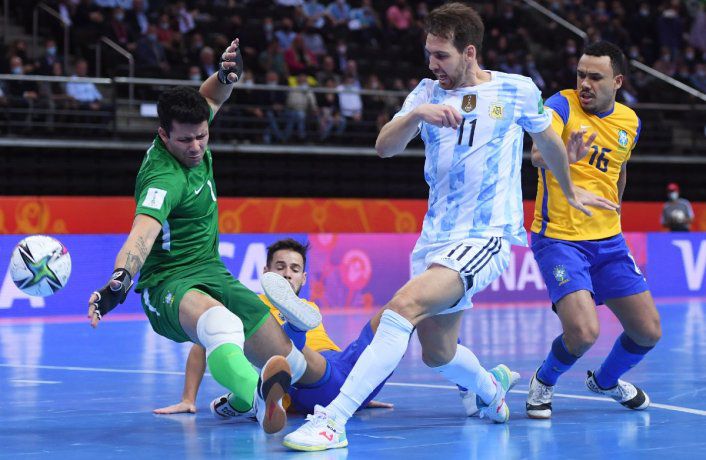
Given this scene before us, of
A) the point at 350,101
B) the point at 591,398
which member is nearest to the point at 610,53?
the point at 591,398

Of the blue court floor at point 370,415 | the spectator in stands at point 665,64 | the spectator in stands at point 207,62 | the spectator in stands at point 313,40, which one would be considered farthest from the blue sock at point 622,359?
the spectator in stands at point 665,64

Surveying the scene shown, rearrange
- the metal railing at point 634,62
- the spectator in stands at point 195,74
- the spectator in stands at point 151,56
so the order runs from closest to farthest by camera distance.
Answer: the spectator in stands at point 195,74 → the spectator in stands at point 151,56 → the metal railing at point 634,62

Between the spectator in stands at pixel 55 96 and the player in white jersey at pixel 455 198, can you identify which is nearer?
the player in white jersey at pixel 455 198

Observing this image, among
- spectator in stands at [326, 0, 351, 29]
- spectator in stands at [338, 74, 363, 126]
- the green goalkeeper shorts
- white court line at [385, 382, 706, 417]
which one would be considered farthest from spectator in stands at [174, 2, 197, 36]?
the green goalkeeper shorts

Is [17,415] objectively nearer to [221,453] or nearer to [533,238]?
[221,453]

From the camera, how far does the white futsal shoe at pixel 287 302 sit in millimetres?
5793

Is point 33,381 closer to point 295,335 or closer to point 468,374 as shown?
A: point 295,335

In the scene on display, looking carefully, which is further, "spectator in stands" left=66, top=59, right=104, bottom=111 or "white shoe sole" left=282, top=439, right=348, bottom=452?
"spectator in stands" left=66, top=59, right=104, bottom=111

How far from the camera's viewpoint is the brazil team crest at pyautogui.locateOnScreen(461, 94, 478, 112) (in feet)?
18.9

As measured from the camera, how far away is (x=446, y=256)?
5.61m

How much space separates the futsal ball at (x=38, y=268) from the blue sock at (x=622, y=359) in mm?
3286

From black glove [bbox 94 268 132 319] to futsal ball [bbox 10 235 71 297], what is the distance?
1.49ft

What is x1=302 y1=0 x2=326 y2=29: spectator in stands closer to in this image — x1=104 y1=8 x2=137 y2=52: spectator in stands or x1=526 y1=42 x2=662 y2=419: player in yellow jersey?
x1=104 y1=8 x2=137 y2=52: spectator in stands

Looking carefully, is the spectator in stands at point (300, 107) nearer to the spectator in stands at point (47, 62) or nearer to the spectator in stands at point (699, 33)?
the spectator in stands at point (47, 62)
